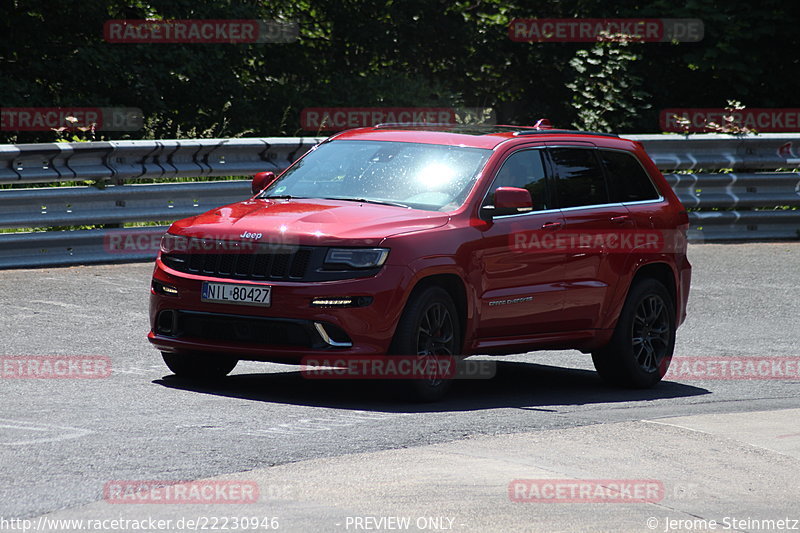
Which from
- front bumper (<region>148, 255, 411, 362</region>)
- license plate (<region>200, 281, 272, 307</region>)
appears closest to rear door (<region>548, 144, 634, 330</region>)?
front bumper (<region>148, 255, 411, 362</region>)

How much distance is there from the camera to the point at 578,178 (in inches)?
406

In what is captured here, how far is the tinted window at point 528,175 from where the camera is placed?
382 inches

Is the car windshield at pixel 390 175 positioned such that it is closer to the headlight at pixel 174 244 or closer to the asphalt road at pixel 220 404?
the headlight at pixel 174 244

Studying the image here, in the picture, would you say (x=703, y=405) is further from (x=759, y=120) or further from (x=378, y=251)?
(x=759, y=120)

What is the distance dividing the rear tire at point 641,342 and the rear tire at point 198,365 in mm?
2732

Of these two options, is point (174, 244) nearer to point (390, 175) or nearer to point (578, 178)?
point (390, 175)

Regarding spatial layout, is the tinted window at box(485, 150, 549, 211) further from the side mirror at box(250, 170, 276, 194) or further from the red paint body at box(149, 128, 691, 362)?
the side mirror at box(250, 170, 276, 194)

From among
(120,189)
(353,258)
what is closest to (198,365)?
(353,258)

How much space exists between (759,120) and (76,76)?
11.6 m

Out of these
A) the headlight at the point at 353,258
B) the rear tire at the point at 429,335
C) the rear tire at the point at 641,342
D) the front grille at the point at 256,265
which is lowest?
the rear tire at the point at 641,342

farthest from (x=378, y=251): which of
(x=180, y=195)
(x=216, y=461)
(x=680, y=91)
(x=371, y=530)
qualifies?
(x=680, y=91)

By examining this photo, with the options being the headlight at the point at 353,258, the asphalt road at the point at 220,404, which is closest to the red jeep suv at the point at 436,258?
the headlight at the point at 353,258

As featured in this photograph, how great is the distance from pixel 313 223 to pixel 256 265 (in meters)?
0.43

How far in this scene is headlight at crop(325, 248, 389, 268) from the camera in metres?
8.51
